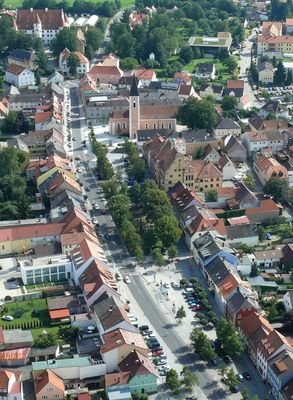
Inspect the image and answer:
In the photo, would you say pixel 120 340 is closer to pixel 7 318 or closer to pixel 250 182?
pixel 7 318

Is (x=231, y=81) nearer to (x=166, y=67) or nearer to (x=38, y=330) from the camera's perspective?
(x=166, y=67)

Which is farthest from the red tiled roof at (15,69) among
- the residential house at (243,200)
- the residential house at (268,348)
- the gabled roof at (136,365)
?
the residential house at (268,348)

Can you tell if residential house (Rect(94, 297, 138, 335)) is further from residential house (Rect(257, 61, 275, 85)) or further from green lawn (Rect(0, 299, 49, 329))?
residential house (Rect(257, 61, 275, 85))

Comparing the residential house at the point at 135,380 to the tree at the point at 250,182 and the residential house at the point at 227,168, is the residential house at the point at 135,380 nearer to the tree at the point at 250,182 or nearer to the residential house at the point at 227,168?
the tree at the point at 250,182

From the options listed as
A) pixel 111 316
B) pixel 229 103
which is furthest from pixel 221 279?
pixel 229 103

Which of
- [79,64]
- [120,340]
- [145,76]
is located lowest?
[120,340]

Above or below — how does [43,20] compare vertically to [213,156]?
above
